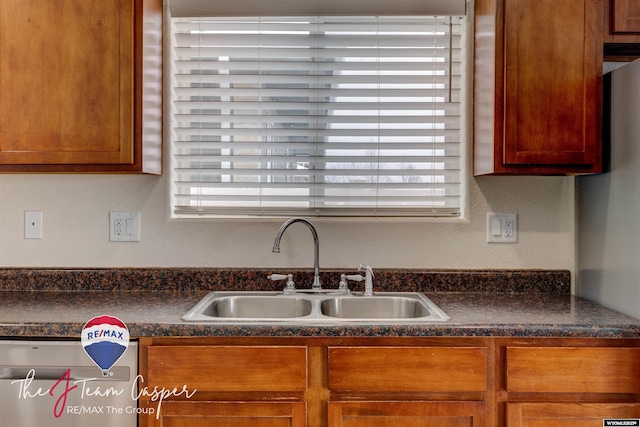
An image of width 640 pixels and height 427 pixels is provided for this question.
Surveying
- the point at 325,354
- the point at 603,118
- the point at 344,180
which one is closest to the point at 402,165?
the point at 344,180

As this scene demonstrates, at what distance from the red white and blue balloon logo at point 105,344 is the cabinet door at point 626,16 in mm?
1852

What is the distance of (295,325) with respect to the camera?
4.66ft

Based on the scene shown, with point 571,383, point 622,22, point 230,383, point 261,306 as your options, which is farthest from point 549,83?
point 230,383

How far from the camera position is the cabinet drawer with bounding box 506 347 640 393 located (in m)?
1.41

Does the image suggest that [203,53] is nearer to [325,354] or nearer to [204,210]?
[204,210]

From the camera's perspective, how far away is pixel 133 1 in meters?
1.70

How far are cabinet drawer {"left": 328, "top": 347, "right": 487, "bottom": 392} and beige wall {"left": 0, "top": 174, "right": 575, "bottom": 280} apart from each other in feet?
2.06

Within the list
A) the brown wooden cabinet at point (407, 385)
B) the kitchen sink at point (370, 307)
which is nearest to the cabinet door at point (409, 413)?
the brown wooden cabinet at point (407, 385)

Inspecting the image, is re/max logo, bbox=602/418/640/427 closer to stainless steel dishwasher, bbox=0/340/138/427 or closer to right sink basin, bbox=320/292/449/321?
right sink basin, bbox=320/292/449/321

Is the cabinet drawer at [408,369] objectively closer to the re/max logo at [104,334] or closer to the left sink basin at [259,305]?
the left sink basin at [259,305]

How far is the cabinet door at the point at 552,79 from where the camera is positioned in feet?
5.44

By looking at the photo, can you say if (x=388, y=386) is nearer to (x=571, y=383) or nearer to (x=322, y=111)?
(x=571, y=383)

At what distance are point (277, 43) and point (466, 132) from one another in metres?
0.86

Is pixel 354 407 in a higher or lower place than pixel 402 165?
lower
